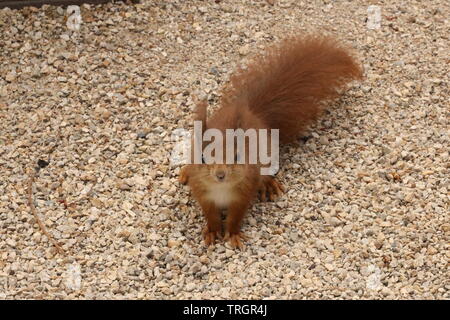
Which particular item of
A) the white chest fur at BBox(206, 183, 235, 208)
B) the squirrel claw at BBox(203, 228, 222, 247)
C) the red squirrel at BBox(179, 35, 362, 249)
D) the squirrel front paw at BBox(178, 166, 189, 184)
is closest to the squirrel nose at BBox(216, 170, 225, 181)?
the red squirrel at BBox(179, 35, 362, 249)

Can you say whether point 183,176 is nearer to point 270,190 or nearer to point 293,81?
point 270,190

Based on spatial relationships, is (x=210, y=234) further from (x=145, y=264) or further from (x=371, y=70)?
(x=371, y=70)

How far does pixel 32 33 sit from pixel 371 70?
228cm

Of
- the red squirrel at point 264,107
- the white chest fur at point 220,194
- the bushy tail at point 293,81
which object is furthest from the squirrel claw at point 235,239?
the bushy tail at point 293,81

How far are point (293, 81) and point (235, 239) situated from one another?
103cm

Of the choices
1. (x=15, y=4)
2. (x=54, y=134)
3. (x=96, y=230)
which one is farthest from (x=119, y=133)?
(x=15, y=4)

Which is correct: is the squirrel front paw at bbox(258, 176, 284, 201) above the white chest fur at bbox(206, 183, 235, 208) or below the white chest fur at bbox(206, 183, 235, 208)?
above

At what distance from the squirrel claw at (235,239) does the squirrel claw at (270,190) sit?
305mm

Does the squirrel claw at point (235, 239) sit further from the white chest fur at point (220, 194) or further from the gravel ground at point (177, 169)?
the white chest fur at point (220, 194)

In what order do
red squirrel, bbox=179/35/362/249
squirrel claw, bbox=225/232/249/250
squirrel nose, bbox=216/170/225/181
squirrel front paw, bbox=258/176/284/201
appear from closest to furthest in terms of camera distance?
1. squirrel nose, bbox=216/170/225/181
2. red squirrel, bbox=179/35/362/249
3. squirrel claw, bbox=225/232/249/250
4. squirrel front paw, bbox=258/176/284/201

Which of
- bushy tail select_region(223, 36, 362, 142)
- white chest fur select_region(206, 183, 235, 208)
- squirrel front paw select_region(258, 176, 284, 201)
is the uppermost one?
bushy tail select_region(223, 36, 362, 142)

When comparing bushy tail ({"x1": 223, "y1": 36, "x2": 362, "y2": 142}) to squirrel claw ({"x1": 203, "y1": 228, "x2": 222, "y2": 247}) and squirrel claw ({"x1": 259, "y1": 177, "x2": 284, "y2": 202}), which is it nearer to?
squirrel claw ({"x1": 259, "y1": 177, "x2": 284, "y2": 202})

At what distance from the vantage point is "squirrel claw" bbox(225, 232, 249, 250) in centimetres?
404

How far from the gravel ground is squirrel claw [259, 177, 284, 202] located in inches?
A: 1.8
